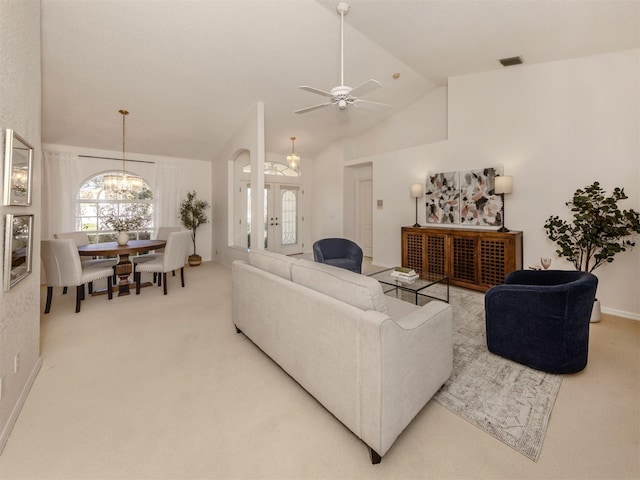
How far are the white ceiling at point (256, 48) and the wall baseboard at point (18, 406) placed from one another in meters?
3.28

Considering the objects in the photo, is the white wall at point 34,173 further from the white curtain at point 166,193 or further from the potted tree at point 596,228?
the potted tree at point 596,228

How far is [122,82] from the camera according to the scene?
3799mm

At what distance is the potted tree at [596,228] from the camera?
3055mm

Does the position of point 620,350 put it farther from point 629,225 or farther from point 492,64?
point 492,64

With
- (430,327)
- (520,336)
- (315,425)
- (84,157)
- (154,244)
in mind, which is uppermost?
(84,157)

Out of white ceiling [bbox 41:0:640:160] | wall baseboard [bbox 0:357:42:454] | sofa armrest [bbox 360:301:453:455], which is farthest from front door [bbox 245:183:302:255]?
sofa armrest [bbox 360:301:453:455]

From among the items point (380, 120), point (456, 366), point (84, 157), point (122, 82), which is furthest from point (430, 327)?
point (84, 157)

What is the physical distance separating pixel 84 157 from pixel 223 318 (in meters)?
4.58

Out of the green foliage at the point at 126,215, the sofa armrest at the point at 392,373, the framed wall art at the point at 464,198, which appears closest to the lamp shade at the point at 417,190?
the framed wall art at the point at 464,198

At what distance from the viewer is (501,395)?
1966mm

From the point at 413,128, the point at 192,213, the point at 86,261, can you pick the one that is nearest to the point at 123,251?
the point at 86,261

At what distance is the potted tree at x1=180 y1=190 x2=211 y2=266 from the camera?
6.28 metres

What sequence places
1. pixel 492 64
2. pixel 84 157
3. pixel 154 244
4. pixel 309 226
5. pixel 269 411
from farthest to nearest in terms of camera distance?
pixel 309 226, pixel 84 157, pixel 154 244, pixel 492 64, pixel 269 411

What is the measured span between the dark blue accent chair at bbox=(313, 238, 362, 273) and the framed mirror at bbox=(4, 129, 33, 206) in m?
3.26
